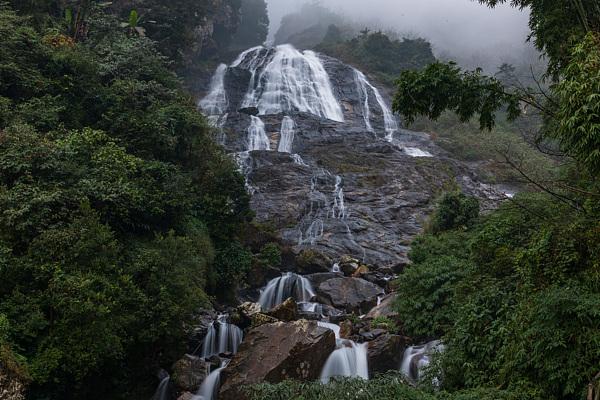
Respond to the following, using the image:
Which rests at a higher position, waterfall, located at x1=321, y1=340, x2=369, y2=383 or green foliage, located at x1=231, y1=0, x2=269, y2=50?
green foliage, located at x1=231, y1=0, x2=269, y2=50

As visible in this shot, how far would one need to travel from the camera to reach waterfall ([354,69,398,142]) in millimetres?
36688

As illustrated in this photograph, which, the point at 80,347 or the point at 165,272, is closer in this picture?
the point at 80,347

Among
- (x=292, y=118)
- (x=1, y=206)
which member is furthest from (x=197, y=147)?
(x=292, y=118)

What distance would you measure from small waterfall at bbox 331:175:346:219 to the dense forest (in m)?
4.20

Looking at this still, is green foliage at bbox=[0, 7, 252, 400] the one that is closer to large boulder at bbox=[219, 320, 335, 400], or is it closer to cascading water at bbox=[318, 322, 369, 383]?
large boulder at bbox=[219, 320, 335, 400]

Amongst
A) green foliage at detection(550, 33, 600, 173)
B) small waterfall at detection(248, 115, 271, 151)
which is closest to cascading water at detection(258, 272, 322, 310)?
green foliage at detection(550, 33, 600, 173)

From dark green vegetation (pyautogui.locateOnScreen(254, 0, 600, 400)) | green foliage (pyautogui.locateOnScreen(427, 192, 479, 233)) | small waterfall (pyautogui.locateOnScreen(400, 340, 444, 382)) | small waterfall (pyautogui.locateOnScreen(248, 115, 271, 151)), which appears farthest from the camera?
small waterfall (pyautogui.locateOnScreen(248, 115, 271, 151))

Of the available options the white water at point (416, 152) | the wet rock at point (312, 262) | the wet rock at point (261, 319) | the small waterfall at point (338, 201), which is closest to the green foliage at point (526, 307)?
the wet rock at point (261, 319)

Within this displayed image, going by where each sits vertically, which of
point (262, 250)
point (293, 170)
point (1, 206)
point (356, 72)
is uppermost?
point (356, 72)

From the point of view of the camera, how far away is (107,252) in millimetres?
10148

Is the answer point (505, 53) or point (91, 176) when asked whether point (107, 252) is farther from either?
point (505, 53)

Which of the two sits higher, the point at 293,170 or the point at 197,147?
the point at 197,147

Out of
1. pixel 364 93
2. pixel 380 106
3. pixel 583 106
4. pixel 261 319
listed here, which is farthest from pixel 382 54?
pixel 583 106

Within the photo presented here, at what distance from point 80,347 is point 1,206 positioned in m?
3.48
